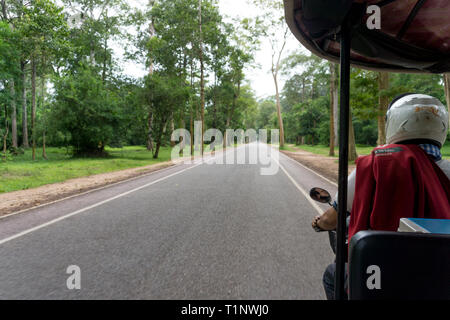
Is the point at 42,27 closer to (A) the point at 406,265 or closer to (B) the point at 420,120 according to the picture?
(B) the point at 420,120

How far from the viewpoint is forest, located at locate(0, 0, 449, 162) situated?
17.0 meters

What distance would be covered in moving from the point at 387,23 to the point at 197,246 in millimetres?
3363

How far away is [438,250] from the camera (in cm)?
102

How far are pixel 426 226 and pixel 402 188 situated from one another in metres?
0.23

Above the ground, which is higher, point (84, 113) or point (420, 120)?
point (84, 113)

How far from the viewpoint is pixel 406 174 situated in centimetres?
127

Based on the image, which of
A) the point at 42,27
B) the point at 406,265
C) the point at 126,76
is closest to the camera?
the point at 406,265

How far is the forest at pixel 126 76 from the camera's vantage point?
671 inches

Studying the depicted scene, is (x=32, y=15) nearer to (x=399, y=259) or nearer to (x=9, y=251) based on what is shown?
(x=9, y=251)

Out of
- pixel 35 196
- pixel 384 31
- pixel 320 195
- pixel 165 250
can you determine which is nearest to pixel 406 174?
pixel 320 195

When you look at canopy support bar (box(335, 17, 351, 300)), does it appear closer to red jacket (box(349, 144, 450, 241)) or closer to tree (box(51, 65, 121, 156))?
red jacket (box(349, 144, 450, 241))

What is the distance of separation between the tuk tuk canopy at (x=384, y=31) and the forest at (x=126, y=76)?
963cm

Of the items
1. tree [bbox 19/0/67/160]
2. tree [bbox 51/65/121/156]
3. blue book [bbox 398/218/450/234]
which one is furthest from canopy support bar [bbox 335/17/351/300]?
tree [bbox 51/65/121/156]

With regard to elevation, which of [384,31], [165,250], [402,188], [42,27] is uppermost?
[42,27]
